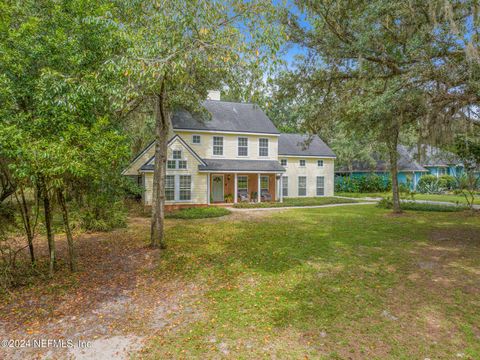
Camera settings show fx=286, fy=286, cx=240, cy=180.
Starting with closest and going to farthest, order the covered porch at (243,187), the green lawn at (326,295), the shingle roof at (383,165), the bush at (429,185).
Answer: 1. the green lawn at (326,295)
2. the covered porch at (243,187)
3. the bush at (429,185)
4. the shingle roof at (383,165)

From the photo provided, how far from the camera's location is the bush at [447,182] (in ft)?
95.8

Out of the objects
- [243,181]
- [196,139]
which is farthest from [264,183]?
[196,139]

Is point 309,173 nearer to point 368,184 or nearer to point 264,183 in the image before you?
point 264,183

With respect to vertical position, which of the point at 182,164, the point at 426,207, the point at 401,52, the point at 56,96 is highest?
the point at 401,52

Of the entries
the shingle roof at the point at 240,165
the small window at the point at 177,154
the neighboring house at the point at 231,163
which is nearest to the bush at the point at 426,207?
the neighboring house at the point at 231,163

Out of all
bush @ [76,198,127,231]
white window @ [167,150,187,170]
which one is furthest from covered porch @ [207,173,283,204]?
bush @ [76,198,127,231]

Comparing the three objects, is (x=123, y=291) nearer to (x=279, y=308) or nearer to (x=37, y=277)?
(x=37, y=277)

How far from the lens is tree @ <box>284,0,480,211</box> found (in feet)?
22.3

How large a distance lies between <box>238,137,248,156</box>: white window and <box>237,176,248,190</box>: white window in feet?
6.01

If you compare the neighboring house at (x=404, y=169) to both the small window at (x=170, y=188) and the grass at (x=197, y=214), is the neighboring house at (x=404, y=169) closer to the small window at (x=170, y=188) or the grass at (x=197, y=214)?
the grass at (x=197, y=214)

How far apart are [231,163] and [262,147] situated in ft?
10.5

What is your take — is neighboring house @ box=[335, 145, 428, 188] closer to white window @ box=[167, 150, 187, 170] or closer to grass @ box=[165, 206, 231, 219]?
grass @ box=[165, 206, 231, 219]

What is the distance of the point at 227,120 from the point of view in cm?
2203

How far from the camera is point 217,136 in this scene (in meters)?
21.1
